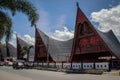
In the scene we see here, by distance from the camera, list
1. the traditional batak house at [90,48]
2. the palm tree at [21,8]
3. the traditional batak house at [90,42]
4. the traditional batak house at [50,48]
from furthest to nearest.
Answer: the traditional batak house at [50,48] < the traditional batak house at [90,42] < the traditional batak house at [90,48] < the palm tree at [21,8]

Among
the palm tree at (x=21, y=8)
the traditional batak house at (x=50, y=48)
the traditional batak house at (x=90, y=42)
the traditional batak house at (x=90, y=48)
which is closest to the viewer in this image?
the palm tree at (x=21, y=8)

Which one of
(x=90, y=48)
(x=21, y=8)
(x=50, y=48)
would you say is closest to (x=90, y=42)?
(x=90, y=48)

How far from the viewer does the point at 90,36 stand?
174 feet

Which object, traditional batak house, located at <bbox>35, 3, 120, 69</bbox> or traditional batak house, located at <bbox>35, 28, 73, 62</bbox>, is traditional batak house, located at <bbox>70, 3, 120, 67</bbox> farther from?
traditional batak house, located at <bbox>35, 28, 73, 62</bbox>

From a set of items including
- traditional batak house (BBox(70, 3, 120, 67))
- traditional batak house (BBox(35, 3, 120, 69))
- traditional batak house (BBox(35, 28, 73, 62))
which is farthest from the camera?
traditional batak house (BBox(35, 28, 73, 62))

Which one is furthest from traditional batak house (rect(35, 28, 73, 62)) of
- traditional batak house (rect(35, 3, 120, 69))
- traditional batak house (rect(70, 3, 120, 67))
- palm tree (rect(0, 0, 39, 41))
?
palm tree (rect(0, 0, 39, 41))

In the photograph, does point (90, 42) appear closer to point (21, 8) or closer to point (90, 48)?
point (90, 48)

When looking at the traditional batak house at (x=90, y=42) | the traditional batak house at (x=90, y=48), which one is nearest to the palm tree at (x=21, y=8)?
the traditional batak house at (x=90, y=48)

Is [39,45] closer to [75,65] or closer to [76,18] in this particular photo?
[76,18]

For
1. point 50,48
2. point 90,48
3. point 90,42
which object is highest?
point 50,48

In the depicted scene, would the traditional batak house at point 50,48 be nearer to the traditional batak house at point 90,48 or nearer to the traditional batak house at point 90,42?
the traditional batak house at point 90,48

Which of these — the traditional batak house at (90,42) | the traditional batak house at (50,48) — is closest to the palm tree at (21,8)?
the traditional batak house at (90,42)

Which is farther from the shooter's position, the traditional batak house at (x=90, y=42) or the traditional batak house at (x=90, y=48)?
the traditional batak house at (x=90, y=42)

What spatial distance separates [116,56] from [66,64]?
9.88 meters
